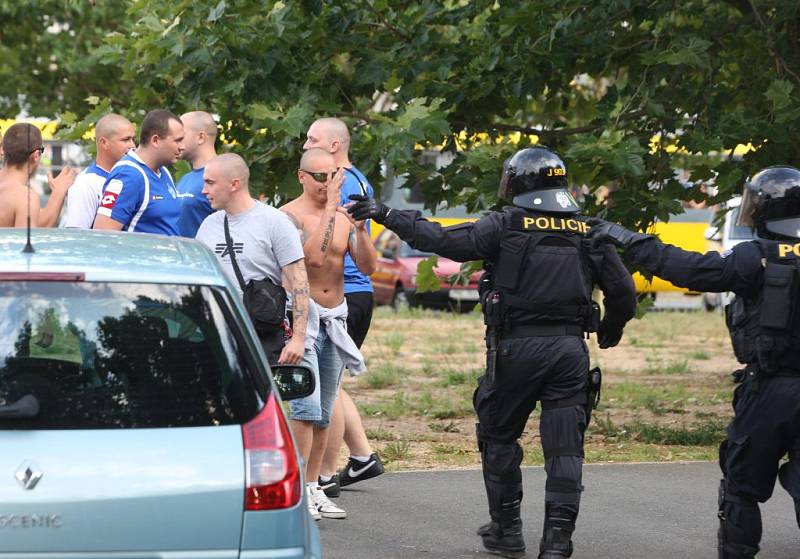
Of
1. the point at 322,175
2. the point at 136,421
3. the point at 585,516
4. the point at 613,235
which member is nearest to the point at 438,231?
the point at 613,235

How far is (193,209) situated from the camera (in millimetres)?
7254

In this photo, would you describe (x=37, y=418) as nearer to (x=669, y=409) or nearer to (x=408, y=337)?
(x=669, y=409)

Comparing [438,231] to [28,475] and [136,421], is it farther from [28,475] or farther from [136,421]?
[28,475]

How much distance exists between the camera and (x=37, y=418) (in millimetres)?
3814

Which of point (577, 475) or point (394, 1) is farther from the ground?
point (394, 1)

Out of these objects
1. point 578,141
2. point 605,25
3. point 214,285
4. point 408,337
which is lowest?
point 408,337

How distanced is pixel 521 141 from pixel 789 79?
1838 mm

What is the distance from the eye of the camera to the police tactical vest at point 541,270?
6.15m

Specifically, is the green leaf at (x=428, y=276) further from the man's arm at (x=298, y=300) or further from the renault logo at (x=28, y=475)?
the renault logo at (x=28, y=475)

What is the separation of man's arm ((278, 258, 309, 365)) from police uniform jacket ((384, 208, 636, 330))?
2.22 ft

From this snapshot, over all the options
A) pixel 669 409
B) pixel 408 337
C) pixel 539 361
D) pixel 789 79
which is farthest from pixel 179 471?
pixel 408 337

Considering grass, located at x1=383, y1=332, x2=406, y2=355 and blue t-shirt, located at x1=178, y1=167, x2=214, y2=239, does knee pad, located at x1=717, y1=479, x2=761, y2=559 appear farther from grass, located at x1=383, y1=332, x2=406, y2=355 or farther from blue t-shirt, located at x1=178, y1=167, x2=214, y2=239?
grass, located at x1=383, y1=332, x2=406, y2=355

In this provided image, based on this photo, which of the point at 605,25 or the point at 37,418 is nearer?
the point at 37,418

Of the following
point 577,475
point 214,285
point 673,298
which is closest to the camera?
point 214,285
